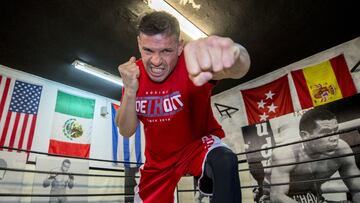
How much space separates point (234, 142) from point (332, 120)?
1.66 meters

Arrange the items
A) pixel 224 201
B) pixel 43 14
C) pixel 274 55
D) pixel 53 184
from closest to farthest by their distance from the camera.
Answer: pixel 224 201 → pixel 43 14 → pixel 53 184 → pixel 274 55

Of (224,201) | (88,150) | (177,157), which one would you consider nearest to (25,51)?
(88,150)

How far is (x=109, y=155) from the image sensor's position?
4.30m

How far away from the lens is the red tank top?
1.26 metres

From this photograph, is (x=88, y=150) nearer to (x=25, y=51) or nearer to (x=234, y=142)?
(x=25, y=51)

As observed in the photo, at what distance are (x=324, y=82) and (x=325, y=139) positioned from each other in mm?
874

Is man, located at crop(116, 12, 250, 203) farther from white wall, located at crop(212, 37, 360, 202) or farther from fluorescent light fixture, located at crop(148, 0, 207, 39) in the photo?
white wall, located at crop(212, 37, 360, 202)

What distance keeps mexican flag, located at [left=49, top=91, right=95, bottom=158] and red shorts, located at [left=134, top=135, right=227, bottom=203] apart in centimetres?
281

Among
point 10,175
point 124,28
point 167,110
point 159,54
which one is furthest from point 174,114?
point 10,175

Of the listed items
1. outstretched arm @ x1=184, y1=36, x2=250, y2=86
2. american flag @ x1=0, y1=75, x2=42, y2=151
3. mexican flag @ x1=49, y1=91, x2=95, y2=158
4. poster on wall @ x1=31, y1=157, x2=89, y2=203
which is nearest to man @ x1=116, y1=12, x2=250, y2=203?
outstretched arm @ x1=184, y1=36, x2=250, y2=86

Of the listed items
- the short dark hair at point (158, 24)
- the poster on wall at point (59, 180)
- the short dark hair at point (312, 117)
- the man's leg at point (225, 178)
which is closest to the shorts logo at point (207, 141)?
the man's leg at point (225, 178)

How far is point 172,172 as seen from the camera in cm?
129

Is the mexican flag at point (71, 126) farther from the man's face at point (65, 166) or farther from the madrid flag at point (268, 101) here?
the madrid flag at point (268, 101)

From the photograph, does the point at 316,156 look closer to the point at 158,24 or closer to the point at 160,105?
the point at 160,105
